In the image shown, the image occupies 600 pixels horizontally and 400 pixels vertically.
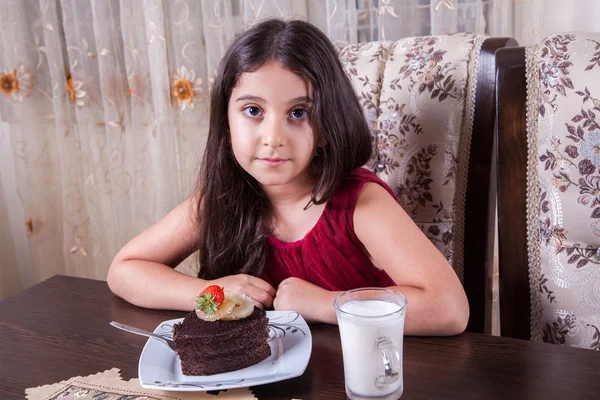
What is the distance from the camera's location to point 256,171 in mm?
1044

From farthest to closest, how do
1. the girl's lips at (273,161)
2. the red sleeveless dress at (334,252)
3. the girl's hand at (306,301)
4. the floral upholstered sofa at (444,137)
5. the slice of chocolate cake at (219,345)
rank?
1. the floral upholstered sofa at (444,137)
2. the red sleeveless dress at (334,252)
3. the girl's lips at (273,161)
4. the girl's hand at (306,301)
5. the slice of chocolate cake at (219,345)

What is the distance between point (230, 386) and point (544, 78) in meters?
0.79

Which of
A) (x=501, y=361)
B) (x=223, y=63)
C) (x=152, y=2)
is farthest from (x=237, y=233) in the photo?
(x=152, y=2)

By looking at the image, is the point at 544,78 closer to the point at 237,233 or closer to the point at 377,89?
the point at 377,89

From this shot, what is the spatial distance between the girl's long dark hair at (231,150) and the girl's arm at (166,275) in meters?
0.04

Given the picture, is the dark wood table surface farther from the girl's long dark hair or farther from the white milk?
the girl's long dark hair

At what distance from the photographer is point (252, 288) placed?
1.00 m

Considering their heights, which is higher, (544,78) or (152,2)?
(152,2)

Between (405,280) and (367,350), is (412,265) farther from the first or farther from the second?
(367,350)

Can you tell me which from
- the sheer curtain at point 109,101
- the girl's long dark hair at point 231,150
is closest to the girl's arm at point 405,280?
the girl's long dark hair at point 231,150

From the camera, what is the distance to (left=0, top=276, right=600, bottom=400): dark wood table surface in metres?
0.71

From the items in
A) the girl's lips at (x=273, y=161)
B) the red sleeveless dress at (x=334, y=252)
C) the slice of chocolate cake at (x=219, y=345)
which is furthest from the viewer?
the red sleeveless dress at (x=334, y=252)

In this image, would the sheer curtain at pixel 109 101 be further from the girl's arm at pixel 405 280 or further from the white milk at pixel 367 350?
the white milk at pixel 367 350

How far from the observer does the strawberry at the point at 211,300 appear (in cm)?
80
